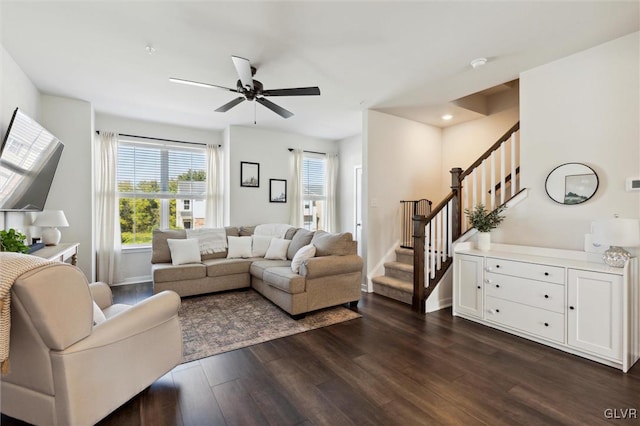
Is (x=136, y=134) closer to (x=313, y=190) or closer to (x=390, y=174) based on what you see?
(x=313, y=190)

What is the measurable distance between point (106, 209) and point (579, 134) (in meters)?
6.34

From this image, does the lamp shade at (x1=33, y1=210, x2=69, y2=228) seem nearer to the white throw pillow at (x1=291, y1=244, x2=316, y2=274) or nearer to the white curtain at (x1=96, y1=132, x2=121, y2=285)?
the white curtain at (x1=96, y1=132, x2=121, y2=285)

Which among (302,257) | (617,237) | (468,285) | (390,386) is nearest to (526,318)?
(468,285)

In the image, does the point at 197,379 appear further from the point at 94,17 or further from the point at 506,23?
the point at 506,23

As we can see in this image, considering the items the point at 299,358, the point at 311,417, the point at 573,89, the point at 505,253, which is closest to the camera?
the point at 311,417

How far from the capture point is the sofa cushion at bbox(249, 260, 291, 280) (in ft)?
13.2

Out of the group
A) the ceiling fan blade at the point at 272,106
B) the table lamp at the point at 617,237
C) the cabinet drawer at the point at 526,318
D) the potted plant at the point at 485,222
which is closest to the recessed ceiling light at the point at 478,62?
the potted plant at the point at 485,222

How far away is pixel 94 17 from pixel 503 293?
446 centimetres

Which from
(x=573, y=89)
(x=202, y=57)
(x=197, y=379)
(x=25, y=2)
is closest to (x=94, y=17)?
(x=25, y=2)

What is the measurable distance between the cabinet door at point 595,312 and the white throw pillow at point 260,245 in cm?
387

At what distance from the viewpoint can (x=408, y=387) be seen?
204cm

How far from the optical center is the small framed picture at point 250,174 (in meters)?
5.49

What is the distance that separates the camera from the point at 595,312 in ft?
7.80

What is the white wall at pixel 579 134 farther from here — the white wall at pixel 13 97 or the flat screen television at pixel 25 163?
the white wall at pixel 13 97
